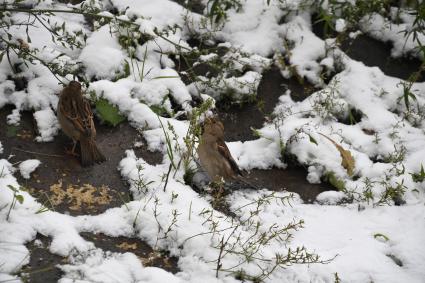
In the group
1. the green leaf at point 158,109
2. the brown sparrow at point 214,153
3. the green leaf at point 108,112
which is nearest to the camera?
the brown sparrow at point 214,153

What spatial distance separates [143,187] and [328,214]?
1594 mm

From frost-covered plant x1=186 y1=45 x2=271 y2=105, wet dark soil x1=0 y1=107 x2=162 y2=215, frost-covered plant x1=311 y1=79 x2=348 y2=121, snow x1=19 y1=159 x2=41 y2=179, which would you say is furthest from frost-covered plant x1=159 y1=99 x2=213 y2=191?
frost-covered plant x1=311 y1=79 x2=348 y2=121

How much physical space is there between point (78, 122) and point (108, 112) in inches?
19.5

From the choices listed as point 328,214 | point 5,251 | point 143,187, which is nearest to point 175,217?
point 143,187

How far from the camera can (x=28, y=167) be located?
3.71 m

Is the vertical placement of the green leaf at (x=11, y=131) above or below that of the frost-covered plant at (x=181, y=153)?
above

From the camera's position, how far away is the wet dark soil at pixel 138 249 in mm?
3074

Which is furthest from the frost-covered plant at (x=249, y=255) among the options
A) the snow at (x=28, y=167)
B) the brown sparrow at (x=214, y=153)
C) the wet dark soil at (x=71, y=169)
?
the snow at (x=28, y=167)

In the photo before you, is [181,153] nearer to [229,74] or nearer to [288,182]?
[288,182]

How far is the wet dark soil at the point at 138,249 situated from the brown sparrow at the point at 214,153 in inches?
39.1

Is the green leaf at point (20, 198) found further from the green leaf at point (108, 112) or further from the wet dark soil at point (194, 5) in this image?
the wet dark soil at point (194, 5)

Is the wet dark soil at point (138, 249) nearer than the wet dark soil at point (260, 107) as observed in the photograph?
Yes

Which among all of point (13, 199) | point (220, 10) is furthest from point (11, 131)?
point (220, 10)

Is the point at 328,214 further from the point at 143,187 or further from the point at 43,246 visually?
the point at 43,246
